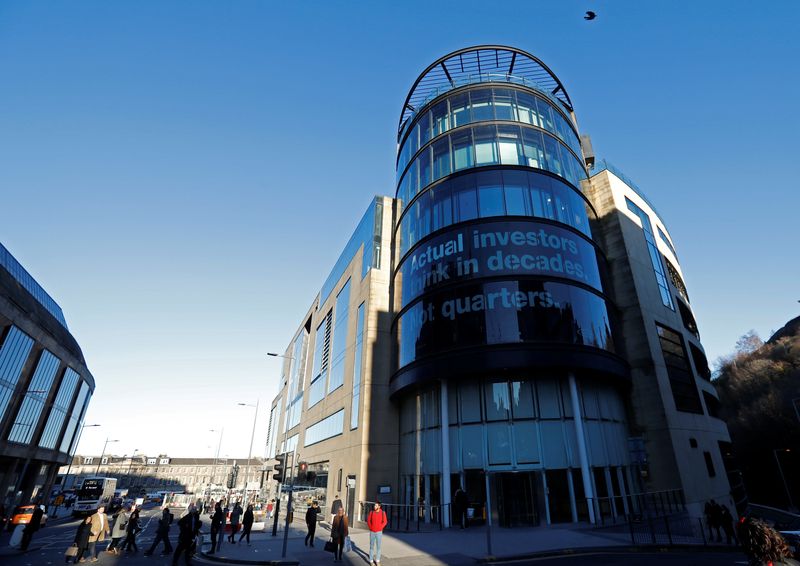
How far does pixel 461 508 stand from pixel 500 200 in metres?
17.6

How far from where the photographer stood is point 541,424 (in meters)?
21.8

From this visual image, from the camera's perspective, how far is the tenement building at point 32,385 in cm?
4406

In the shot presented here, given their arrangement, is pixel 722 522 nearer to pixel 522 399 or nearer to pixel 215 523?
pixel 522 399

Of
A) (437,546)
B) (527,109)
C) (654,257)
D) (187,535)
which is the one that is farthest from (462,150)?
(187,535)

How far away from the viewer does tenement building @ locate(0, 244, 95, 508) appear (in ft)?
145

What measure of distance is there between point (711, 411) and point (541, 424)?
23195mm

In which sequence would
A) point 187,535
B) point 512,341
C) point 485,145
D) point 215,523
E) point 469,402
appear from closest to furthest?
point 187,535 < point 215,523 < point 512,341 < point 469,402 < point 485,145

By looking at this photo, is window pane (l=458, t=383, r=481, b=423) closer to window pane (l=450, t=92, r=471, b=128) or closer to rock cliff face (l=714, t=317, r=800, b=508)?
window pane (l=450, t=92, r=471, b=128)

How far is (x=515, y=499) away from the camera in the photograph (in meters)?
20.7

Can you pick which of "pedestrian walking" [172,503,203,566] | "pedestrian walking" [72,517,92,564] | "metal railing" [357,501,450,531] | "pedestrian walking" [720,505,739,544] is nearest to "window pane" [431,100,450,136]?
"metal railing" [357,501,450,531]

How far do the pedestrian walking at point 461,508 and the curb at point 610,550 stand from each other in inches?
280

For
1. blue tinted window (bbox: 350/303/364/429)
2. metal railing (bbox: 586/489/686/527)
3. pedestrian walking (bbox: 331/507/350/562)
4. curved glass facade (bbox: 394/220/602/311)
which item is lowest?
pedestrian walking (bbox: 331/507/350/562)

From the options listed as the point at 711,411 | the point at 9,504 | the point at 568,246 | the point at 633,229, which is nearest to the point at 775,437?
the point at 711,411

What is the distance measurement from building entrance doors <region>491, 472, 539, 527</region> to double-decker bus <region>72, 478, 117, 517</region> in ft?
148
